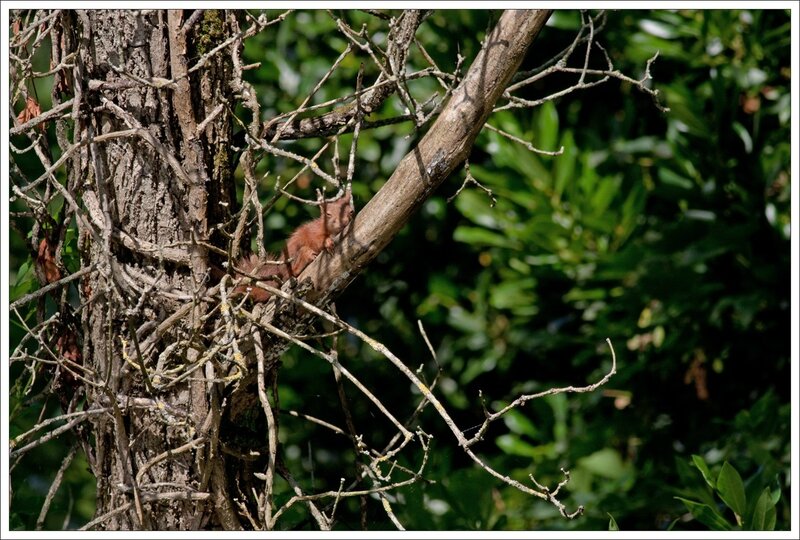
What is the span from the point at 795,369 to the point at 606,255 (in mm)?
1109

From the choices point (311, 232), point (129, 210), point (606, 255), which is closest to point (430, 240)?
point (606, 255)

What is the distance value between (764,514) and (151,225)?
1.68 m

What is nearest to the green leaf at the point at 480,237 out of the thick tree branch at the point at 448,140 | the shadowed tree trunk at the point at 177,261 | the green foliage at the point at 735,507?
the green foliage at the point at 735,507

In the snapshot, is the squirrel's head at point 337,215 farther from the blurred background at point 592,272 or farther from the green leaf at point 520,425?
the green leaf at point 520,425

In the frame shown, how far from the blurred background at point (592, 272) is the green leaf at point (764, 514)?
4.21 ft

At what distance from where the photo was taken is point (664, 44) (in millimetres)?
4316

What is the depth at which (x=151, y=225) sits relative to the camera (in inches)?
85.7

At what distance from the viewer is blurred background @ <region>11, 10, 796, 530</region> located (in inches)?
161

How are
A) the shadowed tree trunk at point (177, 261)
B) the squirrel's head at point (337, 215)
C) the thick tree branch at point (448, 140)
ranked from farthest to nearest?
1. the squirrel's head at point (337, 215)
2. the shadowed tree trunk at point (177, 261)
3. the thick tree branch at point (448, 140)

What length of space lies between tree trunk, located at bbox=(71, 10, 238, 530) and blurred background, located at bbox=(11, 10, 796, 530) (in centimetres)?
175

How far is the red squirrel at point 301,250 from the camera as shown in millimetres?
2131

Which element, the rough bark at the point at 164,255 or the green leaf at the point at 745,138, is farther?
the green leaf at the point at 745,138

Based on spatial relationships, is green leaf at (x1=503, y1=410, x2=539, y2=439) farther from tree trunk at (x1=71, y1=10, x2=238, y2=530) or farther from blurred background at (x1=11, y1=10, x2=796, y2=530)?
tree trunk at (x1=71, y1=10, x2=238, y2=530)

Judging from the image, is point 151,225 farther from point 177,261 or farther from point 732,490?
point 732,490
